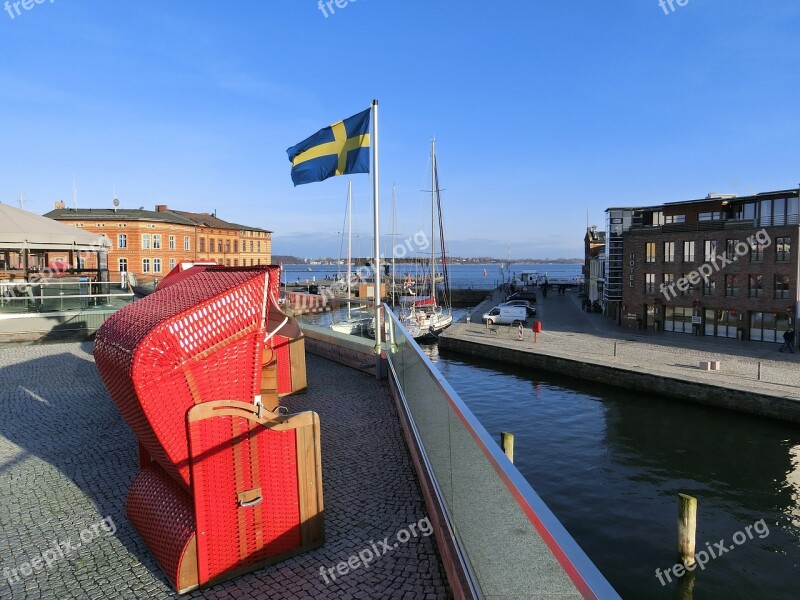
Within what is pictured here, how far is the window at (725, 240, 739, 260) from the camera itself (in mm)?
36000

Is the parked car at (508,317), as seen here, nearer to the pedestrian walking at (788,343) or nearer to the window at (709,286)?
→ the window at (709,286)

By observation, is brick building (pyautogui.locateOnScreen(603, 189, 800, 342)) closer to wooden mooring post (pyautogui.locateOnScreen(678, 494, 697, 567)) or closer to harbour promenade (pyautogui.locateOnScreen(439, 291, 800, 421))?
harbour promenade (pyautogui.locateOnScreen(439, 291, 800, 421))

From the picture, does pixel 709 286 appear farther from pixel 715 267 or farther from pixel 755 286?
pixel 755 286

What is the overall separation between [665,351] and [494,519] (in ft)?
107

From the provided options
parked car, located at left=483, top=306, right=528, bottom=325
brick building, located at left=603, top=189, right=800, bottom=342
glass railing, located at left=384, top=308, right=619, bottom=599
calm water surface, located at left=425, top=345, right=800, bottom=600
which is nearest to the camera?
glass railing, located at left=384, top=308, right=619, bottom=599

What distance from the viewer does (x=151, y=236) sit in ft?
204

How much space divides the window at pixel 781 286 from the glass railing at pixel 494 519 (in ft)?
121

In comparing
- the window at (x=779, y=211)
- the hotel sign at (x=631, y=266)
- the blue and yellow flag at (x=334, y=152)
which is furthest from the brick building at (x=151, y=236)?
the window at (x=779, y=211)

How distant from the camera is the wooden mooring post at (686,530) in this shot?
1069 centimetres

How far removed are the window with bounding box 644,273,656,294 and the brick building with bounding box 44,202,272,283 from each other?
4091 cm

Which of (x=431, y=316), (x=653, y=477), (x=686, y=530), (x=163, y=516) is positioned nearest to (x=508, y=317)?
(x=431, y=316)

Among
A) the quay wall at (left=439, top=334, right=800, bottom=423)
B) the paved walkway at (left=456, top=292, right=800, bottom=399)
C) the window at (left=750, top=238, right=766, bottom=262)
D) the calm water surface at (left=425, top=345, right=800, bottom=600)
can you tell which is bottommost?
the calm water surface at (left=425, top=345, right=800, bottom=600)

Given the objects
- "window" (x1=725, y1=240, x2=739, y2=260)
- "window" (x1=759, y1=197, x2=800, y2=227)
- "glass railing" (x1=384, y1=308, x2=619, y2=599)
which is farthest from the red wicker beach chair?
"window" (x1=725, y1=240, x2=739, y2=260)

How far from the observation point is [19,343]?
16.5 metres
